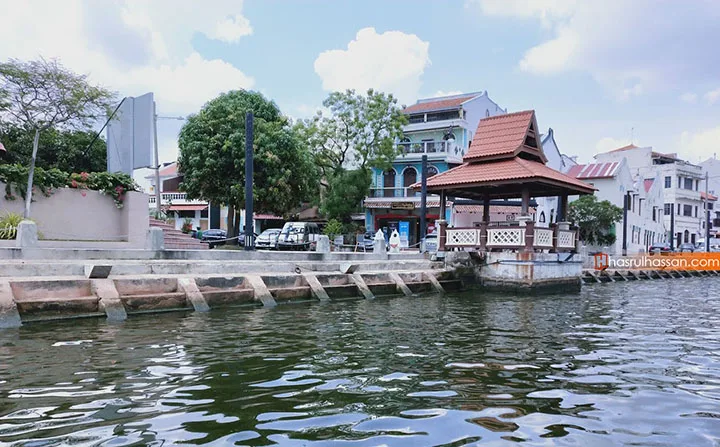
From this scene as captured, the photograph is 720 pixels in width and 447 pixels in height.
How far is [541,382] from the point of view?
5945mm

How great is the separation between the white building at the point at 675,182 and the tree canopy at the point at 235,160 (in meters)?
37.1

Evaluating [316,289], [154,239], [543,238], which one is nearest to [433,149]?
[543,238]

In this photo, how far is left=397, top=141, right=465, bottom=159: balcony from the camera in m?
34.9

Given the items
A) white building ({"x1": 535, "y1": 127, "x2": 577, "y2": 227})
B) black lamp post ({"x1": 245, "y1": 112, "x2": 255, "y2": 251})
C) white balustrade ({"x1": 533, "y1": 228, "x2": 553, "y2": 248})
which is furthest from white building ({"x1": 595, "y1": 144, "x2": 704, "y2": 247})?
black lamp post ({"x1": 245, "y1": 112, "x2": 255, "y2": 251})

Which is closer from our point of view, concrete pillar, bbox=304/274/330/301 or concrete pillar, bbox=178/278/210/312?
concrete pillar, bbox=178/278/210/312

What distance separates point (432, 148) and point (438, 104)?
5265 mm

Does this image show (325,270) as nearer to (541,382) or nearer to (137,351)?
(137,351)

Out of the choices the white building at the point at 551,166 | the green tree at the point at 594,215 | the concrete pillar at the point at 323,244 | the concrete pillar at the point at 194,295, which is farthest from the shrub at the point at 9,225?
the green tree at the point at 594,215

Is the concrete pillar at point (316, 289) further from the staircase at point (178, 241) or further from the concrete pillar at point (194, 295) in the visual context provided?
the staircase at point (178, 241)

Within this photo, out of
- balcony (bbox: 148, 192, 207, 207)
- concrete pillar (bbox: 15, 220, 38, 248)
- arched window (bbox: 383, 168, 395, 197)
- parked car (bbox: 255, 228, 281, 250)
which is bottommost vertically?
parked car (bbox: 255, 228, 281, 250)

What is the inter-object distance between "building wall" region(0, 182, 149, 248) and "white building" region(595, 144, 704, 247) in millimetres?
46513

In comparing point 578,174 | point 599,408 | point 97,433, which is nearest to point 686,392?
point 599,408

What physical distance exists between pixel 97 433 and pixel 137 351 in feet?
10.7

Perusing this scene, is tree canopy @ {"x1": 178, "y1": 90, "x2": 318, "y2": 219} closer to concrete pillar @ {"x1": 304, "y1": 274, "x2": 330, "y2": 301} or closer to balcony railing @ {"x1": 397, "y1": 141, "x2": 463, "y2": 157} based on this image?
balcony railing @ {"x1": 397, "y1": 141, "x2": 463, "y2": 157}
